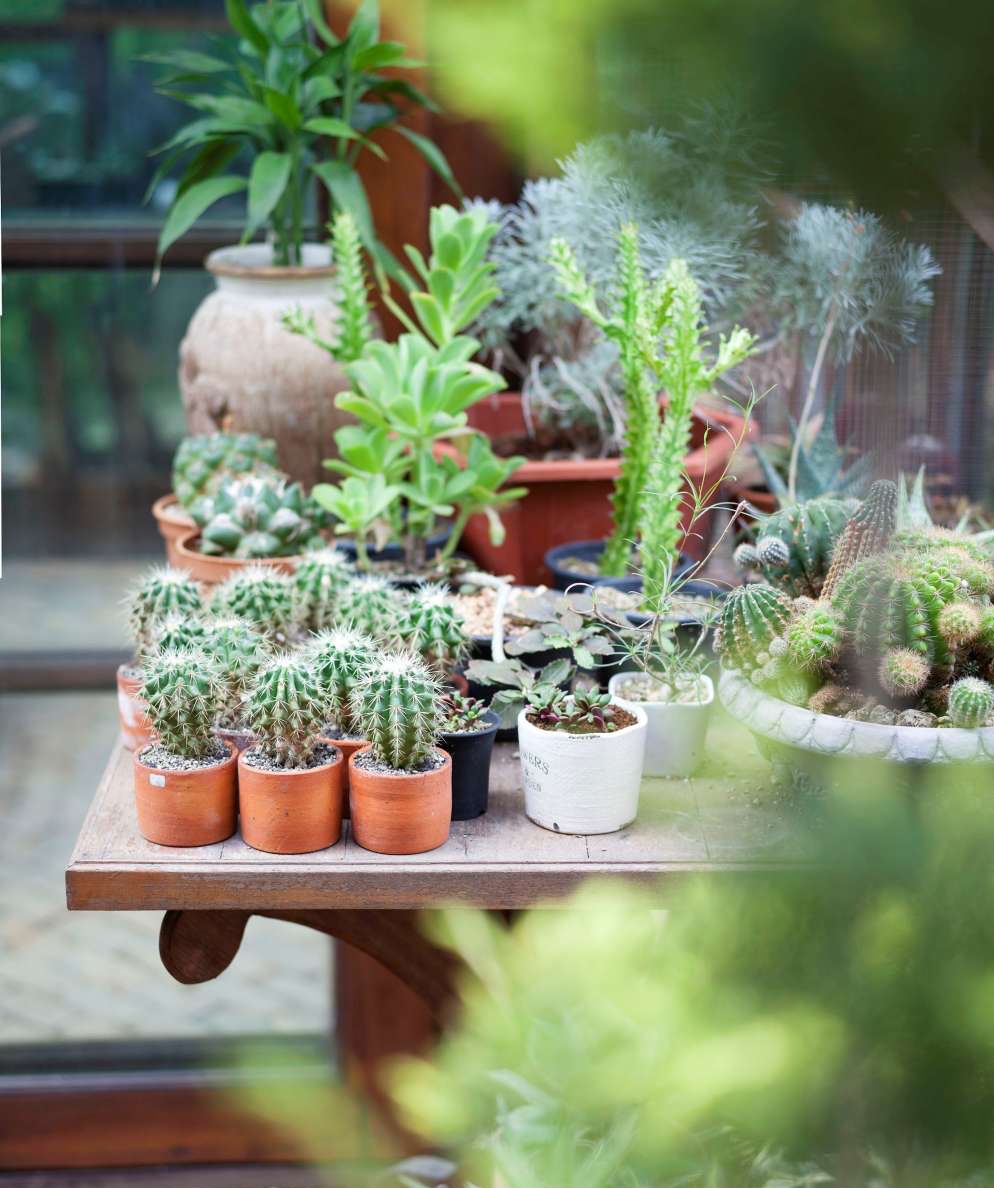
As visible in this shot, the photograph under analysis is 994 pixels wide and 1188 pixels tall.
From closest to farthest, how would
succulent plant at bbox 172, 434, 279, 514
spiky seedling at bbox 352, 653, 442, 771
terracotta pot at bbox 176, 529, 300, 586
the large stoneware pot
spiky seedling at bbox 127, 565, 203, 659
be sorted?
spiky seedling at bbox 352, 653, 442, 771
spiky seedling at bbox 127, 565, 203, 659
terracotta pot at bbox 176, 529, 300, 586
succulent plant at bbox 172, 434, 279, 514
the large stoneware pot

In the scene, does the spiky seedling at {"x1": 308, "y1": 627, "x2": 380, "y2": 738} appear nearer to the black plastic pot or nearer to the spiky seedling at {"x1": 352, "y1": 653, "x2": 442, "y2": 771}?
the spiky seedling at {"x1": 352, "y1": 653, "x2": 442, "y2": 771}

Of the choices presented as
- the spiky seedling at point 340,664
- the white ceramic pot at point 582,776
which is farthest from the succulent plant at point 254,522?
the white ceramic pot at point 582,776

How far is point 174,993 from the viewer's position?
7.73 feet

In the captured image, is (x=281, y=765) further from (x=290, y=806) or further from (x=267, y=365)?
(x=267, y=365)

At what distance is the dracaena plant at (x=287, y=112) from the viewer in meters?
1.83

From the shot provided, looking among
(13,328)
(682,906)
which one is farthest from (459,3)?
(13,328)

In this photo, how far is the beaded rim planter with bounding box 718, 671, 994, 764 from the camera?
1.02 metres

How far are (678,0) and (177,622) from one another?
44.0 inches

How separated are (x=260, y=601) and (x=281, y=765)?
0.87ft

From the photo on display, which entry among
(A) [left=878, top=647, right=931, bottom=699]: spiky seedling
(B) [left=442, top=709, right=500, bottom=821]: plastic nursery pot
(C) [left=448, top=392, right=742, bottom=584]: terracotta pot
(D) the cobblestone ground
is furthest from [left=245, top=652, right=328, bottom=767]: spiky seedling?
(D) the cobblestone ground

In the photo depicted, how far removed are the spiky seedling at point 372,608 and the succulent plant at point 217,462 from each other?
1.20 feet

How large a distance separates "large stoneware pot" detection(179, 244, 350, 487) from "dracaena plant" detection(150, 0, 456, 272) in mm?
73

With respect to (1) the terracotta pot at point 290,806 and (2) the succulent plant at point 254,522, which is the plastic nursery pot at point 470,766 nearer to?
(1) the terracotta pot at point 290,806

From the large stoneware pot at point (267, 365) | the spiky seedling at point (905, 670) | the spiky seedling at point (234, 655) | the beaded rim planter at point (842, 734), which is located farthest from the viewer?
the large stoneware pot at point (267, 365)
